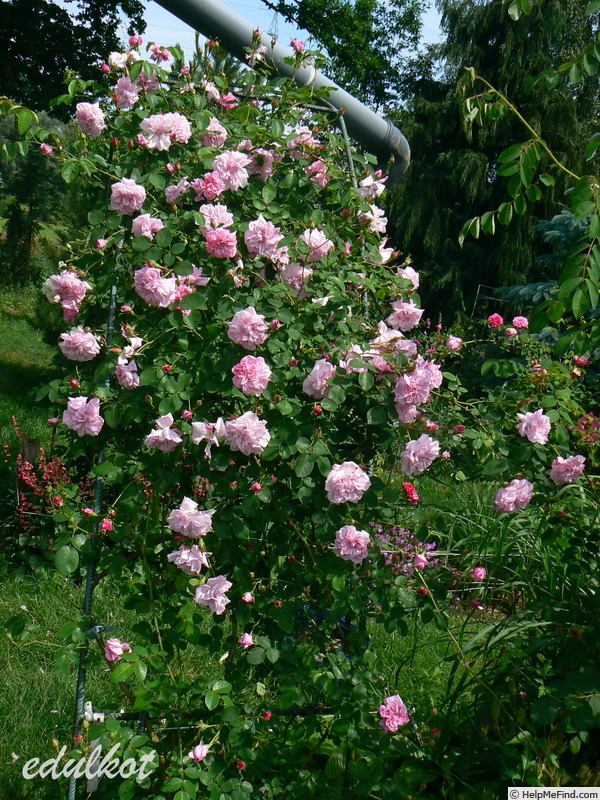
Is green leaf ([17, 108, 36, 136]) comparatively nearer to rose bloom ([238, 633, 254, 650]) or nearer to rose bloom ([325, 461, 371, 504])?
rose bloom ([325, 461, 371, 504])

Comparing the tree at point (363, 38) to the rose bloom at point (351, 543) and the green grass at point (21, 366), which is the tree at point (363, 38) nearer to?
the green grass at point (21, 366)

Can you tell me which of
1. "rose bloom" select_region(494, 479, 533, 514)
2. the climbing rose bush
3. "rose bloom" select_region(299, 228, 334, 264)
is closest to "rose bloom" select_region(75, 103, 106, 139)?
the climbing rose bush

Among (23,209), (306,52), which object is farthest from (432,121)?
(306,52)

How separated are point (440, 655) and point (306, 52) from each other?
216 cm

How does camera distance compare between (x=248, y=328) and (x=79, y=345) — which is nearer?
(x=248, y=328)

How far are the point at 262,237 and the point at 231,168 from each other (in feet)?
0.66

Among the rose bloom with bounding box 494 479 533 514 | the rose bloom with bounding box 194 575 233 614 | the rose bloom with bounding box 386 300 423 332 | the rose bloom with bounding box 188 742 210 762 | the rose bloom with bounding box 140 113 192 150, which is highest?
the rose bloom with bounding box 140 113 192 150

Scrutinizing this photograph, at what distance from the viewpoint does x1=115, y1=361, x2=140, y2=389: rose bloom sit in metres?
1.69

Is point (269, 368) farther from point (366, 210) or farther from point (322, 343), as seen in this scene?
point (366, 210)

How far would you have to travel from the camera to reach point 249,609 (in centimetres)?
171

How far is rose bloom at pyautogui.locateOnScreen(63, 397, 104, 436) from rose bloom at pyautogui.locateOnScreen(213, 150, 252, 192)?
0.62 metres

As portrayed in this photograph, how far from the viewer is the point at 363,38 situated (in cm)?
1303

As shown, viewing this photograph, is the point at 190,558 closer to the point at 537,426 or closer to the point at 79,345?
the point at 79,345

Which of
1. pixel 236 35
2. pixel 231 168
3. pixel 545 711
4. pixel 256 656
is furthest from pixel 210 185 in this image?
pixel 236 35
